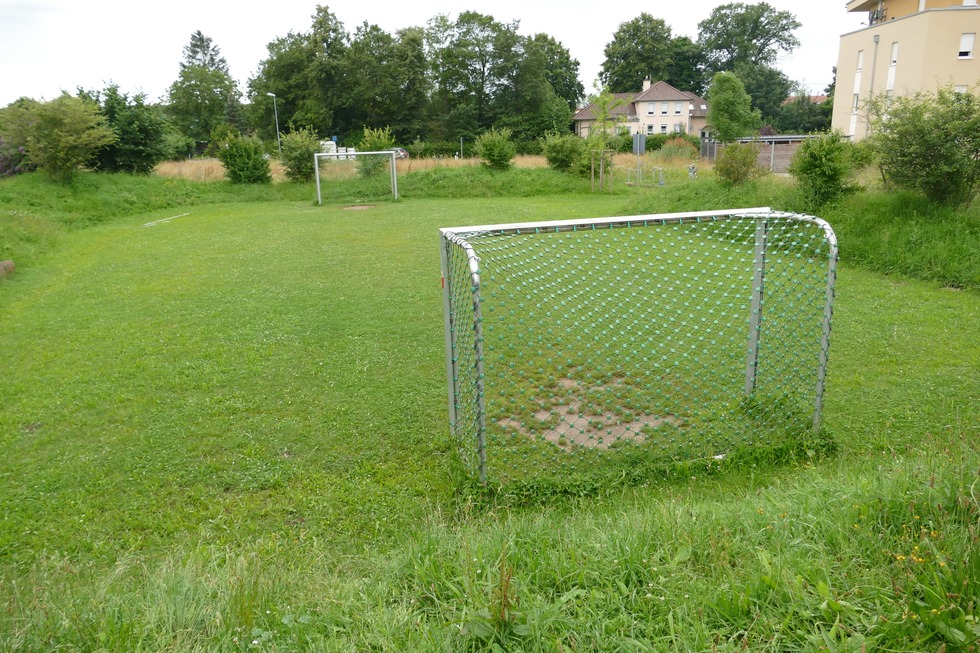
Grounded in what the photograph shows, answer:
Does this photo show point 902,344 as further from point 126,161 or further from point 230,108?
point 230,108

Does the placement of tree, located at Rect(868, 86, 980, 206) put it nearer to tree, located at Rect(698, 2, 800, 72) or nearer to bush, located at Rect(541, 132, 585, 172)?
bush, located at Rect(541, 132, 585, 172)

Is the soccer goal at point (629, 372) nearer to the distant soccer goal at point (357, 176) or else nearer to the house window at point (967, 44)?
the distant soccer goal at point (357, 176)

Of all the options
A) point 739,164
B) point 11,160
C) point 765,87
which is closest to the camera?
point 739,164

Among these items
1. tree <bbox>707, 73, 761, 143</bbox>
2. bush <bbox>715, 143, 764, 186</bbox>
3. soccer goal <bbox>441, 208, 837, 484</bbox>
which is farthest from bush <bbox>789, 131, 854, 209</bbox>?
tree <bbox>707, 73, 761, 143</bbox>

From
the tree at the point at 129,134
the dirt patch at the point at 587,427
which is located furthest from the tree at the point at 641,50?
the dirt patch at the point at 587,427

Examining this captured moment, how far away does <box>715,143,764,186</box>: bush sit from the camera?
44.9 ft

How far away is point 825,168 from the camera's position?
11367 mm

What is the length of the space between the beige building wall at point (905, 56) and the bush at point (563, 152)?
27.3 feet

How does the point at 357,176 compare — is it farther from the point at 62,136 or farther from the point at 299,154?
the point at 62,136

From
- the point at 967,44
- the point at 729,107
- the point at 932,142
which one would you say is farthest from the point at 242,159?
the point at 729,107

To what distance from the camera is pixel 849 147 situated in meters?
11.5

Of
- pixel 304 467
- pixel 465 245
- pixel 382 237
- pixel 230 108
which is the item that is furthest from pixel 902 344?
pixel 230 108

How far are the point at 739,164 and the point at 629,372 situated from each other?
9757 mm

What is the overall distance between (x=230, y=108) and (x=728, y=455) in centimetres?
7672
